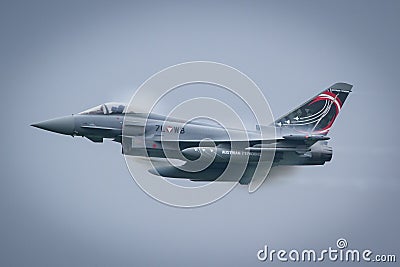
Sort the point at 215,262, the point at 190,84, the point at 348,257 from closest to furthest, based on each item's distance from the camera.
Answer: the point at 190,84
the point at 348,257
the point at 215,262

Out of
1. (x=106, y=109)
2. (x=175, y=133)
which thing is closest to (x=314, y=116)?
(x=175, y=133)

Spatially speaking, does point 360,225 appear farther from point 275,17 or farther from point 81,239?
point 275,17

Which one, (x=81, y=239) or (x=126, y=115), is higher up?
(x=126, y=115)

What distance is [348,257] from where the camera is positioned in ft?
69.2

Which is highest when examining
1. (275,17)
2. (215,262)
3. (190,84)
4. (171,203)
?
(275,17)

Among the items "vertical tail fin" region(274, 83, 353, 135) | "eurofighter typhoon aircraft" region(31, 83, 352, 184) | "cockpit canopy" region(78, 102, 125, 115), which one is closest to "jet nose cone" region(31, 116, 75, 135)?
"eurofighter typhoon aircraft" region(31, 83, 352, 184)

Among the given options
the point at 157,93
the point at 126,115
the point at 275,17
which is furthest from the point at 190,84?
the point at 275,17

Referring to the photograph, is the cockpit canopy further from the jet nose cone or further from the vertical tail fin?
the vertical tail fin

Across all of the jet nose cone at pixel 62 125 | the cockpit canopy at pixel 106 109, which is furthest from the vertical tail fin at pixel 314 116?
the jet nose cone at pixel 62 125

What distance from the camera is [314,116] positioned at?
18.5m

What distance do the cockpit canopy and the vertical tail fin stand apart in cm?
423

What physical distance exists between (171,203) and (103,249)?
6.01m

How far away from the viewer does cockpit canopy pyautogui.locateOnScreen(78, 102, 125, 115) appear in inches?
684

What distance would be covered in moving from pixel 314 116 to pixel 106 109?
556cm
